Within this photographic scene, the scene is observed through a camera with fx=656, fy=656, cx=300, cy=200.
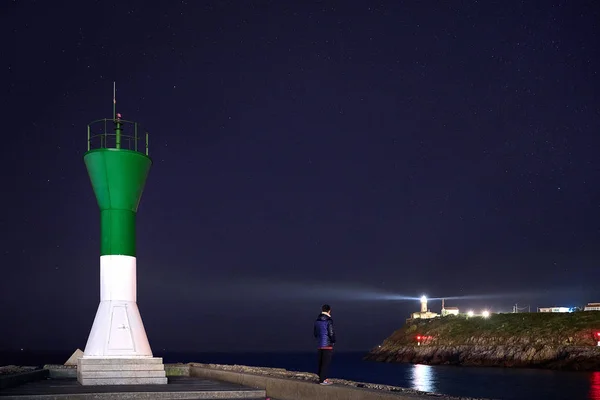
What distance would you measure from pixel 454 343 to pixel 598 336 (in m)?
29.4

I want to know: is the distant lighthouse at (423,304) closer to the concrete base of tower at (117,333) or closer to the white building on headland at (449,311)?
the white building on headland at (449,311)

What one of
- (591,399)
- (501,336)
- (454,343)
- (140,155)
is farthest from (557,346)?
(140,155)

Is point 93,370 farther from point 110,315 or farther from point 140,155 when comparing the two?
point 140,155

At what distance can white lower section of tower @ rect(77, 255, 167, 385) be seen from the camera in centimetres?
1753

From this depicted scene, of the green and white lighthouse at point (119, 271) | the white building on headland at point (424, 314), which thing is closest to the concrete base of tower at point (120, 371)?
the green and white lighthouse at point (119, 271)

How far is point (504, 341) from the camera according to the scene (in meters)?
110

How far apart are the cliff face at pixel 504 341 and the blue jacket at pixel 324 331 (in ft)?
293

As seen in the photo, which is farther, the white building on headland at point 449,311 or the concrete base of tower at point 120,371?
the white building on headland at point 449,311

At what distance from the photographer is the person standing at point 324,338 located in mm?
12328

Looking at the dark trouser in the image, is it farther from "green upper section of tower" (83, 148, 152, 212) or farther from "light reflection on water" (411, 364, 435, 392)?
"light reflection on water" (411, 364, 435, 392)

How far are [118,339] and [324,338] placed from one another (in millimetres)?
8021

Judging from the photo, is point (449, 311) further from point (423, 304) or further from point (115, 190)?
point (115, 190)

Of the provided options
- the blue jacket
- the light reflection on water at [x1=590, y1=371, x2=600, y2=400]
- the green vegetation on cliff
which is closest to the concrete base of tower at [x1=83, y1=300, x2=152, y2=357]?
the blue jacket

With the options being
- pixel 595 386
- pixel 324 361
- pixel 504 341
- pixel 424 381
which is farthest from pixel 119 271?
pixel 504 341
